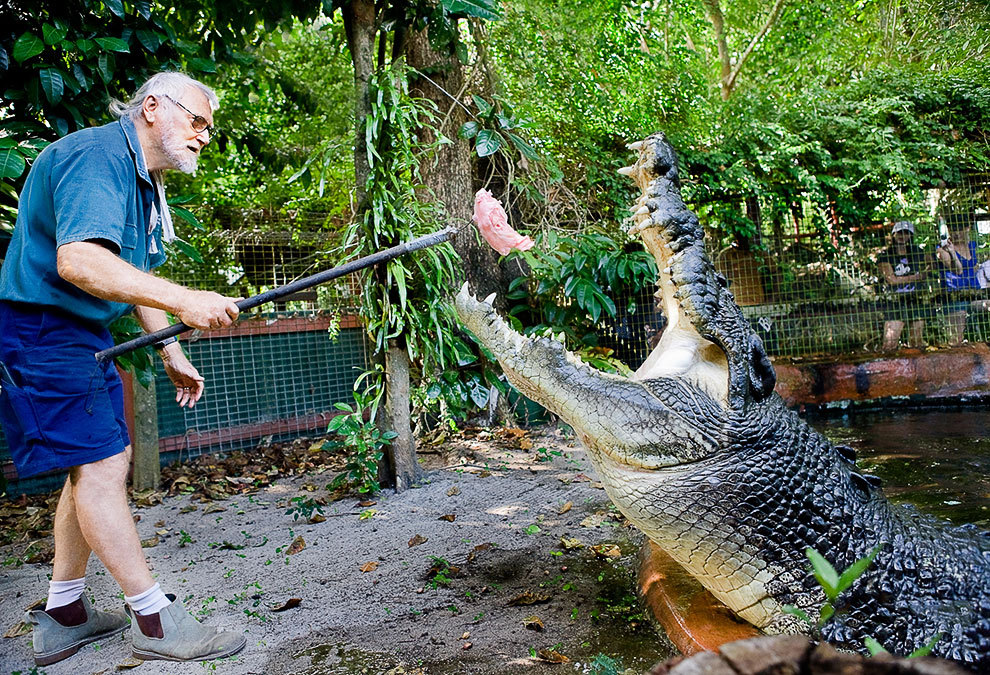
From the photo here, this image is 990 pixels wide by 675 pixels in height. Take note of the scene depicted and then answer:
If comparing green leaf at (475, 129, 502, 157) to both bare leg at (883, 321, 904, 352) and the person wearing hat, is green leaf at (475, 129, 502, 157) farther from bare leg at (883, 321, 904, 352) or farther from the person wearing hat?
the person wearing hat

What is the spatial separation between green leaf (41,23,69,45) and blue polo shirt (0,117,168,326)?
1017mm

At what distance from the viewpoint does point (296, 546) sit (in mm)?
2947

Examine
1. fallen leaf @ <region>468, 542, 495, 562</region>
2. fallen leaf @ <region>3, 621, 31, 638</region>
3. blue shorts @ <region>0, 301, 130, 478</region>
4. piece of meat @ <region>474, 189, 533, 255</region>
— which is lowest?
fallen leaf @ <region>468, 542, 495, 562</region>

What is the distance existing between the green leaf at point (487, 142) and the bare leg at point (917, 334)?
5.36 meters

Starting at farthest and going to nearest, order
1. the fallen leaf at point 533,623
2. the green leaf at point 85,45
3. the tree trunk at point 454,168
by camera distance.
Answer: the tree trunk at point 454,168 < the green leaf at point 85,45 < the fallen leaf at point 533,623

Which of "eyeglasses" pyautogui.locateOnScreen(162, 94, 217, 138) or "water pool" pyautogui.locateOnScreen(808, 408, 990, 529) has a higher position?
"eyeglasses" pyautogui.locateOnScreen(162, 94, 217, 138)

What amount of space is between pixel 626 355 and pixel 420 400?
2.77 meters

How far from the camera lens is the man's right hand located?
1762 mm

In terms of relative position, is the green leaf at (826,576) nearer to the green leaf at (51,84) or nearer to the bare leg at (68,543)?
the bare leg at (68,543)

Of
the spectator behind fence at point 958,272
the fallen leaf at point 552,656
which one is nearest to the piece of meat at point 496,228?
the fallen leaf at point 552,656

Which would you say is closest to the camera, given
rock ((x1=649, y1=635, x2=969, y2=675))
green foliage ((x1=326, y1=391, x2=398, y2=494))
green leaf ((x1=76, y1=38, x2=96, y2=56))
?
rock ((x1=649, y1=635, x2=969, y2=675))

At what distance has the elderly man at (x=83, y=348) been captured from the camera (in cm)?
179

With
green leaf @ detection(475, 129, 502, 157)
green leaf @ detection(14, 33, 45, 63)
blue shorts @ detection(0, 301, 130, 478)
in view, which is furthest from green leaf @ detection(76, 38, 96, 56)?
green leaf @ detection(475, 129, 502, 157)

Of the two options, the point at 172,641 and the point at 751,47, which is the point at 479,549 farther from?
the point at 751,47
